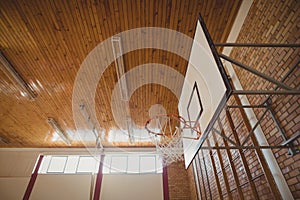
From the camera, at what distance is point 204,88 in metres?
2.38

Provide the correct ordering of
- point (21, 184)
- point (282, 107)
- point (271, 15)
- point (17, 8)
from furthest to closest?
point (21, 184) → point (17, 8) → point (271, 15) → point (282, 107)

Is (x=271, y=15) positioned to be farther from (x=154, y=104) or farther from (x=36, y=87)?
(x=36, y=87)

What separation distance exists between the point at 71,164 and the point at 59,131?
203cm

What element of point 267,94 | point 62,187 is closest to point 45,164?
point 62,187

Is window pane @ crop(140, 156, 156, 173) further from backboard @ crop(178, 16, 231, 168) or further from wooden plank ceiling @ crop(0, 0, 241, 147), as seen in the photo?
backboard @ crop(178, 16, 231, 168)

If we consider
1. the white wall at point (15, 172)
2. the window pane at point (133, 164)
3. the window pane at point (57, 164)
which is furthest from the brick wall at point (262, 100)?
the white wall at point (15, 172)

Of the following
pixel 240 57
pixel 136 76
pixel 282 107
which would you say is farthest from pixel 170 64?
pixel 282 107

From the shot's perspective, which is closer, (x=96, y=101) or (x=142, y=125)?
(x=96, y=101)

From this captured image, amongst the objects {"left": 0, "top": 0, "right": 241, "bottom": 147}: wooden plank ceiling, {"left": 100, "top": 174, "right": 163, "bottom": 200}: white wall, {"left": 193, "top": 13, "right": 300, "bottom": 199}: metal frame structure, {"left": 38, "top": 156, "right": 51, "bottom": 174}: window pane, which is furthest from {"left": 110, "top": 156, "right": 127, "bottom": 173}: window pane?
{"left": 193, "top": 13, "right": 300, "bottom": 199}: metal frame structure

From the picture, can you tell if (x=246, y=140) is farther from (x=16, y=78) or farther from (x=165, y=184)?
(x=165, y=184)

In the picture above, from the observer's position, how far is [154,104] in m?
5.49

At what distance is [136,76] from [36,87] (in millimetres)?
2592

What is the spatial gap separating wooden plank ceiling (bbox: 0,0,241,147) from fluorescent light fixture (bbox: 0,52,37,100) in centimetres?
9

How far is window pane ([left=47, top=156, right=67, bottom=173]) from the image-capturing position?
307 inches
